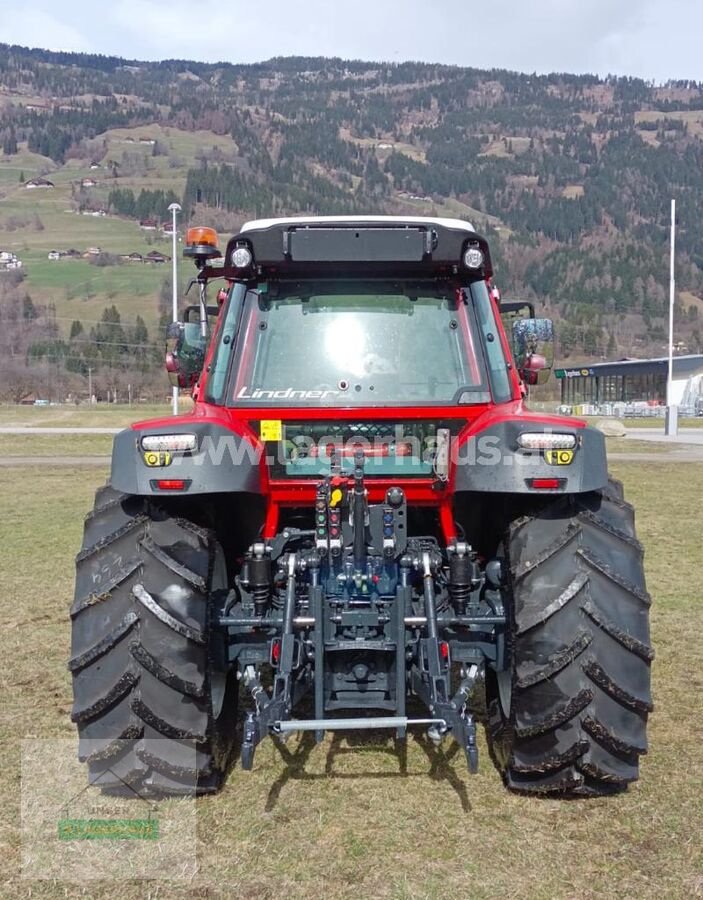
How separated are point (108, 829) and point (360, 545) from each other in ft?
5.65

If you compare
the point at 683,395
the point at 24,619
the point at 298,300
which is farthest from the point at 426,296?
the point at 683,395

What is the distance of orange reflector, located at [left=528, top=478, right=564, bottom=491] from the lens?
3.92 m

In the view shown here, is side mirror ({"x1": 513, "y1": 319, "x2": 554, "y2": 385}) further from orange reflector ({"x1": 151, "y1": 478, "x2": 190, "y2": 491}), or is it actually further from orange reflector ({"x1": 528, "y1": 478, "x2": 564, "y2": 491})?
→ orange reflector ({"x1": 151, "y1": 478, "x2": 190, "y2": 491})

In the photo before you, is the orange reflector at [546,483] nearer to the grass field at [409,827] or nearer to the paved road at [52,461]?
the grass field at [409,827]

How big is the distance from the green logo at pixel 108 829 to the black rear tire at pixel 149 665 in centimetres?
18

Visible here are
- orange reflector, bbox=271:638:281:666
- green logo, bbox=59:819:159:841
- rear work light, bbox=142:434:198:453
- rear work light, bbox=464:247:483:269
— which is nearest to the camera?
green logo, bbox=59:819:159:841

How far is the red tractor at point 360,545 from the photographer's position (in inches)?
155

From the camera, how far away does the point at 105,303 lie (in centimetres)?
11562

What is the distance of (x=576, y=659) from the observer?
3.89 metres

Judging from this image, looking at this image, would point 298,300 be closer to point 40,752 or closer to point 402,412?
point 402,412

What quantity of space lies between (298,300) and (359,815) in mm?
2631

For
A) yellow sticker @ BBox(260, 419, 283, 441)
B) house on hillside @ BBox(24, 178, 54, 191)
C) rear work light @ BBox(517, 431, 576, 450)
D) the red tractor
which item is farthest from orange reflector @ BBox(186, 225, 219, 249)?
house on hillside @ BBox(24, 178, 54, 191)

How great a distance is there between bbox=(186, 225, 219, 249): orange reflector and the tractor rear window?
2.85 feet

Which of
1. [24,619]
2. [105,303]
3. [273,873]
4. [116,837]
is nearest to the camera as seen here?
[273,873]
